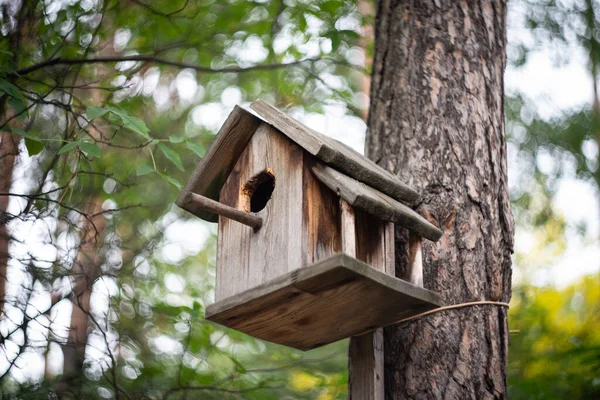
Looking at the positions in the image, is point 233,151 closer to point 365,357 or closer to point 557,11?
point 365,357

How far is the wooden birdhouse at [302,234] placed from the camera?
236cm

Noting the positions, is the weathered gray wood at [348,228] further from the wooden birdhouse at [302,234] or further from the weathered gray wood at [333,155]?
the weathered gray wood at [333,155]

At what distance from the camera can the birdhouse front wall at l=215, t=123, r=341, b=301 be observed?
7.92 ft

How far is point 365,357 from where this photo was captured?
2816 mm

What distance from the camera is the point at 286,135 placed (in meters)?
2.67

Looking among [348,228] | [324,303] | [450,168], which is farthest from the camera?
[450,168]

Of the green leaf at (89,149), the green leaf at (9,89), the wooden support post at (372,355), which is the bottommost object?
the wooden support post at (372,355)

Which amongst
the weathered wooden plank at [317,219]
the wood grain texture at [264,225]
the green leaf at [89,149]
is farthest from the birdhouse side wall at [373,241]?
the green leaf at [89,149]

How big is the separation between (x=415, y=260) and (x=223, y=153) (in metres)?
0.99

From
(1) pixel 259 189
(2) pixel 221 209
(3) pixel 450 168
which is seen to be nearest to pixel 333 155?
(2) pixel 221 209

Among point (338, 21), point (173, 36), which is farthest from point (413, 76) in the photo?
point (173, 36)

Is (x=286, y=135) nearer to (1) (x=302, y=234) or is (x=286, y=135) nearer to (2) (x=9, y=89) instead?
(1) (x=302, y=234)

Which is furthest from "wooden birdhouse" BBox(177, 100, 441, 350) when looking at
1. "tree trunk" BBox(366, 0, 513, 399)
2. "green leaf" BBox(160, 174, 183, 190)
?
"green leaf" BBox(160, 174, 183, 190)

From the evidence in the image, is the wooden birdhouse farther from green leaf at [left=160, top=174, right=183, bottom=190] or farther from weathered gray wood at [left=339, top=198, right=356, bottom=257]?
green leaf at [left=160, top=174, right=183, bottom=190]
